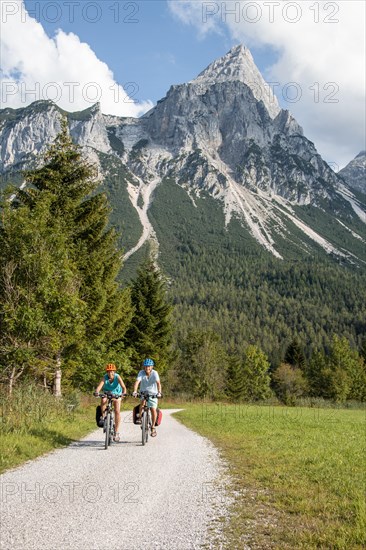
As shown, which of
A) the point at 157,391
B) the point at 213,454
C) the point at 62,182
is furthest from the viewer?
the point at 62,182

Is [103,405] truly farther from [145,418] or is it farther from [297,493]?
[297,493]

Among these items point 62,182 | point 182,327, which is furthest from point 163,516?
point 182,327

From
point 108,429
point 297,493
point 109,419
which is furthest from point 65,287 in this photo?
point 297,493

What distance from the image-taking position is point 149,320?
39438 mm

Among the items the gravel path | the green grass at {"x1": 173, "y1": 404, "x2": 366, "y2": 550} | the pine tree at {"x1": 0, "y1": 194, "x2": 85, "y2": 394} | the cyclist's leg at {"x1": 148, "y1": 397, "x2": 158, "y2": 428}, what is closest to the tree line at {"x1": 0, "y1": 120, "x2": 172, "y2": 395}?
the pine tree at {"x1": 0, "y1": 194, "x2": 85, "y2": 394}

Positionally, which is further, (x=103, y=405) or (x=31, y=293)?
(x=31, y=293)

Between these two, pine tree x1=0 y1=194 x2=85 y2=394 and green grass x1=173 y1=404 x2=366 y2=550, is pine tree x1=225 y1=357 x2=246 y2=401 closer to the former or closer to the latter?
pine tree x1=0 y1=194 x2=85 y2=394

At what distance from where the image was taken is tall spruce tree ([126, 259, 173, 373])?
129 feet

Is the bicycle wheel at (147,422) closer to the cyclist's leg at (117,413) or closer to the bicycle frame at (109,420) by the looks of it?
the cyclist's leg at (117,413)

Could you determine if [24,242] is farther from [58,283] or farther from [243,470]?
[243,470]

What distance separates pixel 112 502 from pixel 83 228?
692 inches

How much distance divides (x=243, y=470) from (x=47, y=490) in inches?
186

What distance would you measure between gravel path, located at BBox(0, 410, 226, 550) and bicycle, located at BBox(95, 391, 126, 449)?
3.10ft

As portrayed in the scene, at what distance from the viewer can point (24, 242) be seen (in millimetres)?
16719
